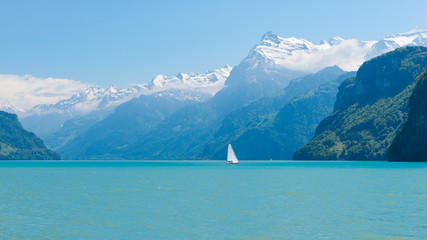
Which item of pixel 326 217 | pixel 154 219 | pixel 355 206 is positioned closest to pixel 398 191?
pixel 355 206

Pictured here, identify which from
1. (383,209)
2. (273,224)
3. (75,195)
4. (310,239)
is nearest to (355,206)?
(383,209)

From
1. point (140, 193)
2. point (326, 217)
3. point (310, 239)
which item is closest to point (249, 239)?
point (310, 239)

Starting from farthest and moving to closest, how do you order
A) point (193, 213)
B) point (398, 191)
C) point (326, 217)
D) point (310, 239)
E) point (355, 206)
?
point (398, 191) < point (355, 206) < point (193, 213) < point (326, 217) < point (310, 239)

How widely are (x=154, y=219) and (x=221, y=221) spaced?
390 inches

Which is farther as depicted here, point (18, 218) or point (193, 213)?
point (193, 213)

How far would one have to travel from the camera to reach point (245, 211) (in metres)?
82.3

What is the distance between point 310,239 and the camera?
56.9 meters

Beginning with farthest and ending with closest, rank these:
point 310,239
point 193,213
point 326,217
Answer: point 193,213, point 326,217, point 310,239

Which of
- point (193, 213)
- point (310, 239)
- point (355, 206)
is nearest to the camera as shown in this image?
point (310, 239)

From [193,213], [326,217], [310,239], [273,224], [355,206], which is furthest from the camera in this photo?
[355,206]

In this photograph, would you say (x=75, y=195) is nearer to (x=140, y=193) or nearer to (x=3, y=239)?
(x=140, y=193)

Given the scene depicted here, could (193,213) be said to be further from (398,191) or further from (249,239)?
(398,191)

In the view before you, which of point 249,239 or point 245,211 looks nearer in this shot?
point 249,239

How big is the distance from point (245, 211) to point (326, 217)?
1399 cm
